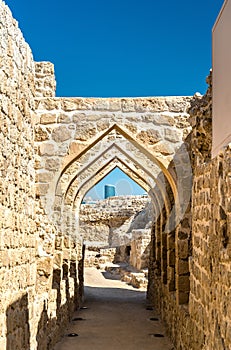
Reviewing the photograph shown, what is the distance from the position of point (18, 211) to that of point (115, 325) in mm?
4333

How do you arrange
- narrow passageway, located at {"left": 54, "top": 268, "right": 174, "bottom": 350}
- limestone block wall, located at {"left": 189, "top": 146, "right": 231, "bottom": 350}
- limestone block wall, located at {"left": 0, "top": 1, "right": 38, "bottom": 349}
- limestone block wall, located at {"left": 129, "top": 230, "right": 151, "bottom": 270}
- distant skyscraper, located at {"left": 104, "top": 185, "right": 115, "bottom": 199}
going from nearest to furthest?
1. limestone block wall, located at {"left": 189, "top": 146, "right": 231, "bottom": 350}
2. limestone block wall, located at {"left": 0, "top": 1, "right": 38, "bottom": 349}
3. narrow passageway, located at {"left": 54, "top": 268, "right": 174, "bottom": 350}
4. limestone block wall, located at {"left": 129, "top": 230, "right": 151, "bottom": 270}
5. distant skyscraper, located at {"left": 104, "top": 185, "right": 115, "bottom": 199}

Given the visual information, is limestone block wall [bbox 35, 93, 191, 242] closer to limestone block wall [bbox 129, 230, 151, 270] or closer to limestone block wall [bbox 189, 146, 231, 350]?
limestone block wall [bbox 189, 146, 231, 350]

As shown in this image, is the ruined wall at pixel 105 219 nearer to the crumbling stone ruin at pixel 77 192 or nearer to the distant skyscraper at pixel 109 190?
the distant skyscraper at pixel 109 190

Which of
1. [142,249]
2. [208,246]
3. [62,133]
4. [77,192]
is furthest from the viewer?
[142,249]

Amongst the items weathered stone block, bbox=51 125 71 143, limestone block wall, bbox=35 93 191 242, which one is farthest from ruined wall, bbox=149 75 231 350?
weathered stone block, bbox=51 125 71 143

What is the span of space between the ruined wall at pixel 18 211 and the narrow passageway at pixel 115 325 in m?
1.13

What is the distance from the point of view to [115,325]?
735 cm

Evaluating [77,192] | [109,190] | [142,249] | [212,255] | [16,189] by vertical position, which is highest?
[109,190]

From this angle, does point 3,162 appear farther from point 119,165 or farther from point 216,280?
point 119,165

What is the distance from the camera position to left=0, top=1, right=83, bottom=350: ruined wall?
3238mm

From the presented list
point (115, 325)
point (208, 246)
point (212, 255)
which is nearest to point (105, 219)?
point (115, 325)

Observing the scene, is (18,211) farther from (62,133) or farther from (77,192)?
(77,192)

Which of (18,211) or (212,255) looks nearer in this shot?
(212,255)

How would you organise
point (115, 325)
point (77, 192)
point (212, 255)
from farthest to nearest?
1. point (77, 192)
2. point (115, 325)
3. point (212, 255)
